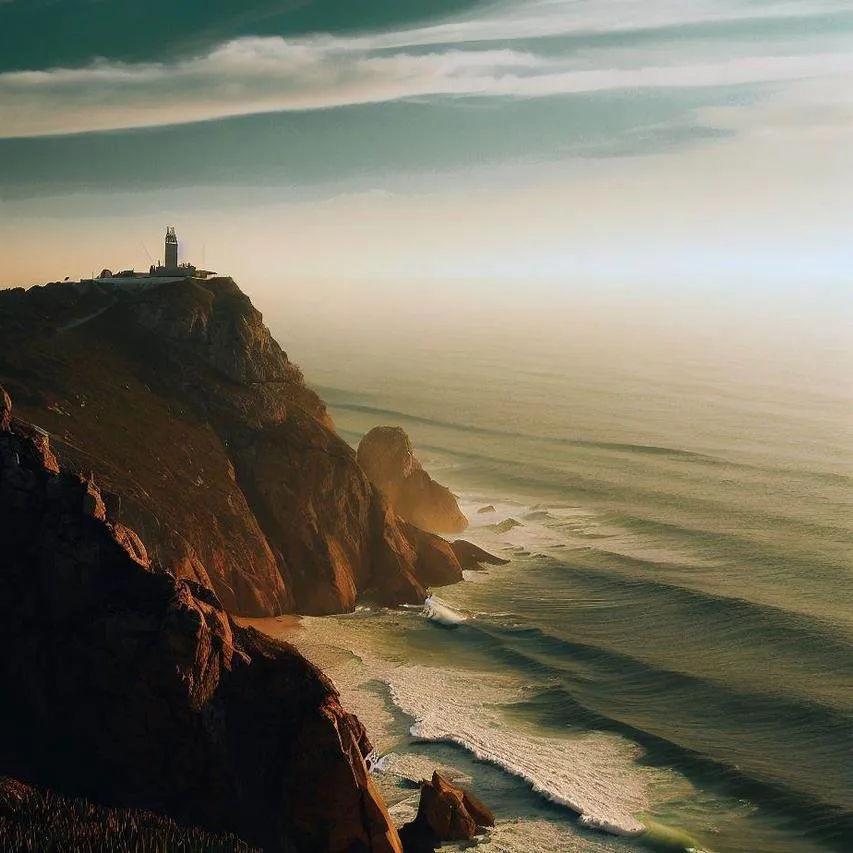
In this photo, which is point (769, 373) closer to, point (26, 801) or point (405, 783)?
point (405, 783)

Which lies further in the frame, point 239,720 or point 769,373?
point 769,373

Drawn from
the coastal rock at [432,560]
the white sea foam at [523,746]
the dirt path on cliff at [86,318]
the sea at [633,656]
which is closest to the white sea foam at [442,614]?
the sea at [633,656]

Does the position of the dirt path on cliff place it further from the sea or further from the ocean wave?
the ocean wave

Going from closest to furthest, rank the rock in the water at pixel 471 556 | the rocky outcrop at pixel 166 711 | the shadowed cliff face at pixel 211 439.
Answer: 1. the rocky outcrop at pixel 166 711
2. the shadowed cliff face at pixel 211 439
3. the rock in the water at pixel 471 556

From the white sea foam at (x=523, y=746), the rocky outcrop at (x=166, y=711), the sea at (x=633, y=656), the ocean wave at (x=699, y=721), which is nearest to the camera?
the rocky outcrop at (x=166, y=711)

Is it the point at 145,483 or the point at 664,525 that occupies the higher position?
the point at 145,483

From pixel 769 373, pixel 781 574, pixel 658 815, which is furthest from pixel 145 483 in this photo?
pixel 769 373

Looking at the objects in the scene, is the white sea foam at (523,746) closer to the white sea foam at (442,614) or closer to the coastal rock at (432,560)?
the white sea foam at (442,614)

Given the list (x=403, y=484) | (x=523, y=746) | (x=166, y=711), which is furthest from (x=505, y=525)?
(x=166, y=711)
